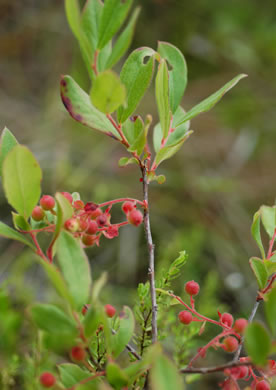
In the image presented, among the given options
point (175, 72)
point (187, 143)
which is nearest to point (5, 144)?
point (175, 72)

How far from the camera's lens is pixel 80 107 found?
11.6 inches

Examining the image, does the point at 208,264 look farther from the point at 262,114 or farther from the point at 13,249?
the point at 262,114

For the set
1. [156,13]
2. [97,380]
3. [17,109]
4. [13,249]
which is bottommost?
[13,249]

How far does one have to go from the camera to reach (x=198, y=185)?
1.51m

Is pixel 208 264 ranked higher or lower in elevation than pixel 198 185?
lower

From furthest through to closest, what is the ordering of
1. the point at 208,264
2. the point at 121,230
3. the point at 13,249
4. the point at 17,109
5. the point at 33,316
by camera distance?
1. the point at 17,109
2. the point at 121,230
3. the point at 208,264
4. the point at 13,249
5. the point at 33,316

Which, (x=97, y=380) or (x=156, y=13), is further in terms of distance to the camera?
(x=156, y=13)

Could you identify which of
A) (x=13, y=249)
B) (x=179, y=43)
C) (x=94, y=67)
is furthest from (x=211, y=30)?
(x=94, y=67)

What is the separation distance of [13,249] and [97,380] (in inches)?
39.4

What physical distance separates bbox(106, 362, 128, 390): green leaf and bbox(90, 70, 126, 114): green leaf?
0.16 m

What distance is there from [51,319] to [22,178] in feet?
0.30

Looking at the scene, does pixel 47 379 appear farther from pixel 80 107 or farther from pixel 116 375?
pixel 80 107

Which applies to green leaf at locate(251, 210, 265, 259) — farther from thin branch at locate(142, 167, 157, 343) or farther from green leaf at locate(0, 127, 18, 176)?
green leaf at locate(0, 127, 18, 176)

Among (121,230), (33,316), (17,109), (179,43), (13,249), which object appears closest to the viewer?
(33,316)
